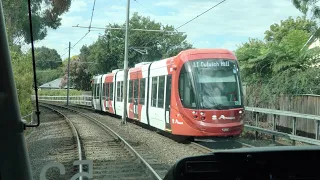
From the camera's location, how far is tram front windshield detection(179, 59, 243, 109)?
13.8 meters

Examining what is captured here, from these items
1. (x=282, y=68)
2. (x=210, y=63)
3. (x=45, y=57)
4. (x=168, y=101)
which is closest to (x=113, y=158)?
(x=168, y=101)

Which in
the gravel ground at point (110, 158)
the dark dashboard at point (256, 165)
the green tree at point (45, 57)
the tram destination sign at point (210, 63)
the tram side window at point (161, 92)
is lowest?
the gravel ground at point (110, 158)

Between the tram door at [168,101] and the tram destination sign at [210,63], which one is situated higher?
the tram destination sign at [210,63]

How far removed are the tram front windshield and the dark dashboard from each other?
36.4 ft

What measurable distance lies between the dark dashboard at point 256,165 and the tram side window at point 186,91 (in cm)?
1125

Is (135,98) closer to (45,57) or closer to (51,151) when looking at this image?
(51,151)

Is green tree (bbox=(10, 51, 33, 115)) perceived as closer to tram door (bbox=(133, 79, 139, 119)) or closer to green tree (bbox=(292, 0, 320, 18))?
tram door (bbox=(133, 79, 139, 119))

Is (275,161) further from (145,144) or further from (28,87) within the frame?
(28,87)

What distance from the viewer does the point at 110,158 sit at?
457 inches

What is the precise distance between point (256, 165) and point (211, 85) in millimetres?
11439

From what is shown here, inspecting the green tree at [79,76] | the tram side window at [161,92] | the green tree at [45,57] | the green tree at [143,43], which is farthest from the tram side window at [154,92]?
the green tree at [79,76]

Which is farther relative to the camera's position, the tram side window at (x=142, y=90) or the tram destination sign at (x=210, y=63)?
the tram side window at (x=142, y=90)

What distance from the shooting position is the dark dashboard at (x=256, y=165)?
2545 millimetres

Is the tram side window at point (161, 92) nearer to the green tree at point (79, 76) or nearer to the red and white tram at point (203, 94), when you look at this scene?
the red and white tram at point (203, 94)
